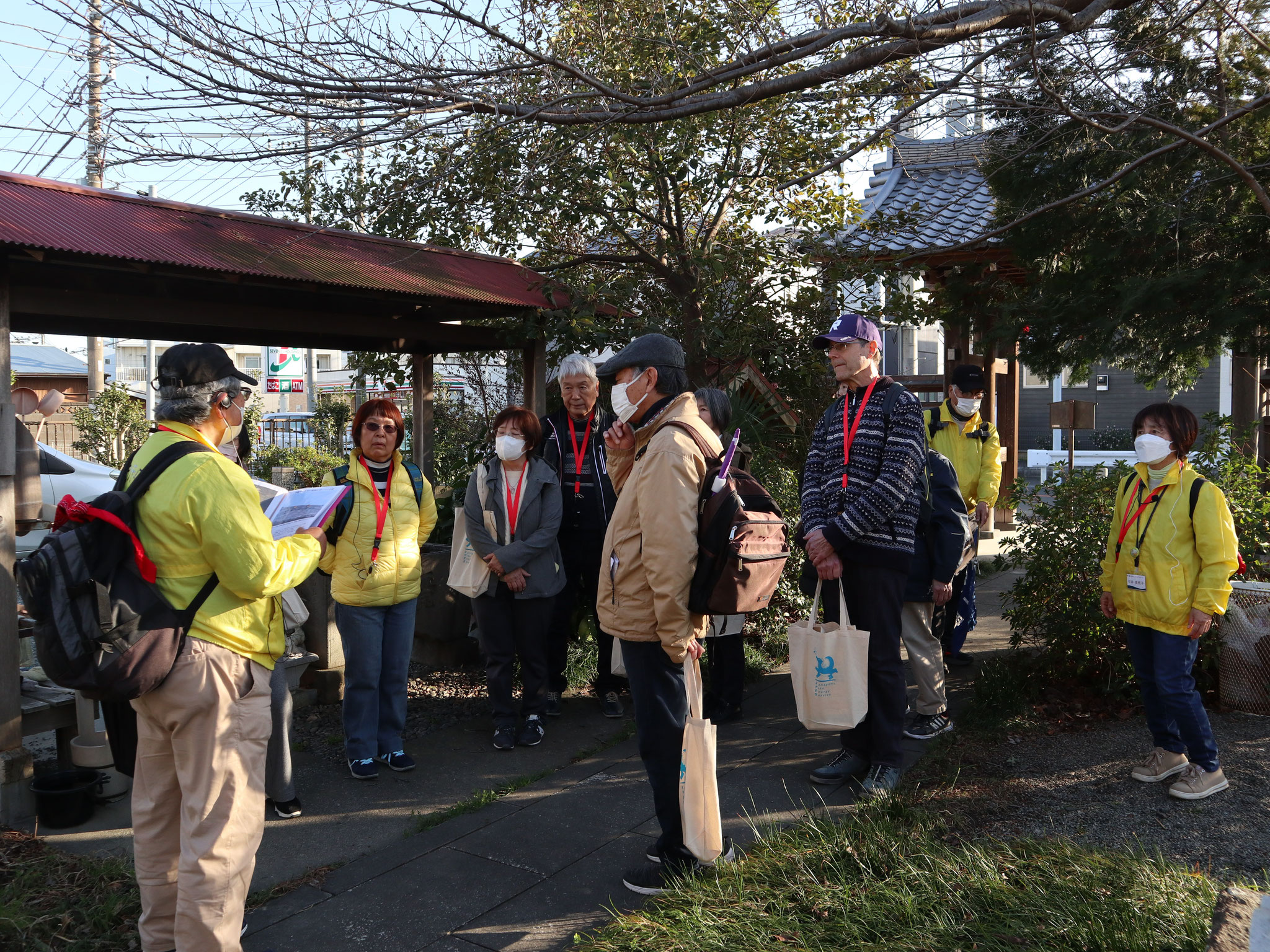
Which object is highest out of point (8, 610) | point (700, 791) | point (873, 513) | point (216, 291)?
point (216, 291)

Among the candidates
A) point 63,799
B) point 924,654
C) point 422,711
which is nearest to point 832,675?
point 924,654

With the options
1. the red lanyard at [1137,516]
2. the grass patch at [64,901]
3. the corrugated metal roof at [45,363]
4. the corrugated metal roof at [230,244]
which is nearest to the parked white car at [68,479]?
the corrugated metal roof at [230,244]

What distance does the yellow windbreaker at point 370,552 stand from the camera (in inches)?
190

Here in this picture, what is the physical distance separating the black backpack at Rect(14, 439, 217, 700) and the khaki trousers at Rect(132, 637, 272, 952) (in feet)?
0.40

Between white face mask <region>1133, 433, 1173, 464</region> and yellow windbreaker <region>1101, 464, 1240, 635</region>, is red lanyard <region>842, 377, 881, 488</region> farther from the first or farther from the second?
yellow windbreaker <region>1101, 464, 1240, 635</region>

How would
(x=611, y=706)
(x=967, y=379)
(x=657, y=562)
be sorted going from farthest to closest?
1. (x=967, y=379)
2. (x=611, y=706)
3. (x=657, y=562)

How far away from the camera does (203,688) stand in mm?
2797

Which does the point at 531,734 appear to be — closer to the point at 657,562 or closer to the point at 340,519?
the point at 340,519

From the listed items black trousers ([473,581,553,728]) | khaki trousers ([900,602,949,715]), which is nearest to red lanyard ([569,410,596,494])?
black trousers ([473,581,553,728])

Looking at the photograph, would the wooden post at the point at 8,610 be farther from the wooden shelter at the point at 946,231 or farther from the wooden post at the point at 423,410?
the wooden shelter at the point at 946,231

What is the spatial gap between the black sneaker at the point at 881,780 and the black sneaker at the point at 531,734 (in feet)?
6.01

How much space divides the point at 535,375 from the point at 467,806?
12.7 feet

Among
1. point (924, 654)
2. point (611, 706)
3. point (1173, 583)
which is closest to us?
point (1173, 583)

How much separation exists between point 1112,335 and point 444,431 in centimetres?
Answer: 633
